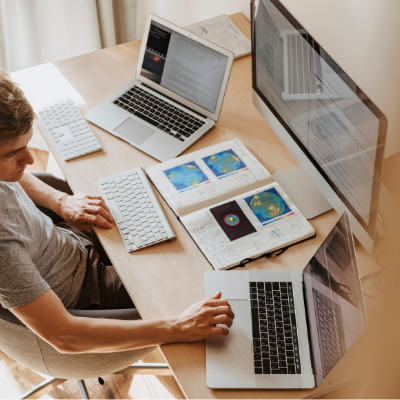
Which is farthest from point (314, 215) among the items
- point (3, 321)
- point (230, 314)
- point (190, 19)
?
point (190, 19)

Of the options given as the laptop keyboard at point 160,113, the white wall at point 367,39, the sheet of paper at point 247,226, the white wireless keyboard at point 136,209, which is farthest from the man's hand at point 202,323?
the white wall at point 367,39

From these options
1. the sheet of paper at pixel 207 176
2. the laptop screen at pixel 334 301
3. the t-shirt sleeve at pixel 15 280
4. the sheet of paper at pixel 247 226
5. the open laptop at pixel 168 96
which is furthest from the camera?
the open laptop at pixel 168 96

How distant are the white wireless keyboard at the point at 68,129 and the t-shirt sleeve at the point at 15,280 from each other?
0.51 m

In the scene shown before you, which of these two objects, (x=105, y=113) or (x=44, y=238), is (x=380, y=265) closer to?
(x=44, y=238)

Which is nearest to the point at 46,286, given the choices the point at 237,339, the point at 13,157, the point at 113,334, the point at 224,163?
the point at 113,334

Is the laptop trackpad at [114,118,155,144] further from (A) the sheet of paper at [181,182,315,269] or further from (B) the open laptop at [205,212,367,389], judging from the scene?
(B) the open laptop at [205,212,367,389]

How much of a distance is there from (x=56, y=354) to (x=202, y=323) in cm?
40

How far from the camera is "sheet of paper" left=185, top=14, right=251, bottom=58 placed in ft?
6.23

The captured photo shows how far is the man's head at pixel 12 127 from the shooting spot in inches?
44.6

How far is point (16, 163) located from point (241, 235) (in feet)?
1.89

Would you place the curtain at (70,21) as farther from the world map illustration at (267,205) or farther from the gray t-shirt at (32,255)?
the gray t-shirt at (32,255)

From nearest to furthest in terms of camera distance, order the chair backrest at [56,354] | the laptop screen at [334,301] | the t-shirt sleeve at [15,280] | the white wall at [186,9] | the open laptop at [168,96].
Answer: the laptop screen at [334,301], the t-shirt sleeve at [15,280], the chair backrest at [56,354], the open laptop at [168,96], the white wall at [186,9]

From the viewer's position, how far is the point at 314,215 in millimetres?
1413

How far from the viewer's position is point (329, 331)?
105cm
